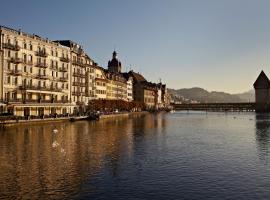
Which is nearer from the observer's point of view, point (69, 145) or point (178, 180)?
point (178, 180)

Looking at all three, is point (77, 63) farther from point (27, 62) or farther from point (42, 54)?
point (27, 62)

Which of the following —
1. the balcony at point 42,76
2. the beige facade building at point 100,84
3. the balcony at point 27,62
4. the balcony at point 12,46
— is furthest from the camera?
the beige facade building at point 100,84

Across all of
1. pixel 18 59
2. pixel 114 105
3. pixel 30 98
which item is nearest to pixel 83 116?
pixel 30 98

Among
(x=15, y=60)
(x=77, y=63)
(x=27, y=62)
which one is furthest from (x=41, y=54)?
(x=77, y=63)

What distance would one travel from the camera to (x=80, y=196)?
82.0ft

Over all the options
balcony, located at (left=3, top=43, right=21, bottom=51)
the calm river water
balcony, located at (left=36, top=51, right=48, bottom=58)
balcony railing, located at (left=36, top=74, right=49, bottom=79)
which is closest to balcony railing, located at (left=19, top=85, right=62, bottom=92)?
balcony railing, located at (left=36, top=74, right=49, bottom=79)

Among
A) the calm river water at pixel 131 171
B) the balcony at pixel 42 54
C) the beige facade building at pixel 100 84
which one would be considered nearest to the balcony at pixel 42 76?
the balcony at pixel 42 54

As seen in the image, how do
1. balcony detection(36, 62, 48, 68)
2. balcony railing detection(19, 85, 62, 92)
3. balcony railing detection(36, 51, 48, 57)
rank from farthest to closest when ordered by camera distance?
1. balcony detection(36, 62, 48, 68)
2. balcony railing detection(36, 51, 48, 57)
3. balcony railing detection(19, 85, 62, 92)

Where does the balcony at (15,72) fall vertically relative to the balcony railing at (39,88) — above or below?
above

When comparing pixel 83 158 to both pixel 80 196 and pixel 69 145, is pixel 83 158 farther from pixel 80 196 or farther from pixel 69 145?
pixel 80 196

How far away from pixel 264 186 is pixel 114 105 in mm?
148808

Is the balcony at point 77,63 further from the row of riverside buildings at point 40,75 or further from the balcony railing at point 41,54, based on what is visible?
the balcony railing at point 41,54

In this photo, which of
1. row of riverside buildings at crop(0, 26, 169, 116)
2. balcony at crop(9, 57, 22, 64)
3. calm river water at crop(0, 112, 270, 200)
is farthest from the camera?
balcony at crop(9, 57, 22, 64)

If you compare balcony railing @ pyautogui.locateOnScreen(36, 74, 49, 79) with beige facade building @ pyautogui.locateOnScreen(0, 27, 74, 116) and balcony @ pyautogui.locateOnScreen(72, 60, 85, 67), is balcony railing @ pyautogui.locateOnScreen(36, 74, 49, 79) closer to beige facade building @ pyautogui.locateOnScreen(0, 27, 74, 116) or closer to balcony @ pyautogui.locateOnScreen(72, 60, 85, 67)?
beige facade building @ pyautogui.locateOnScreen(0, 27, 74, 116)
